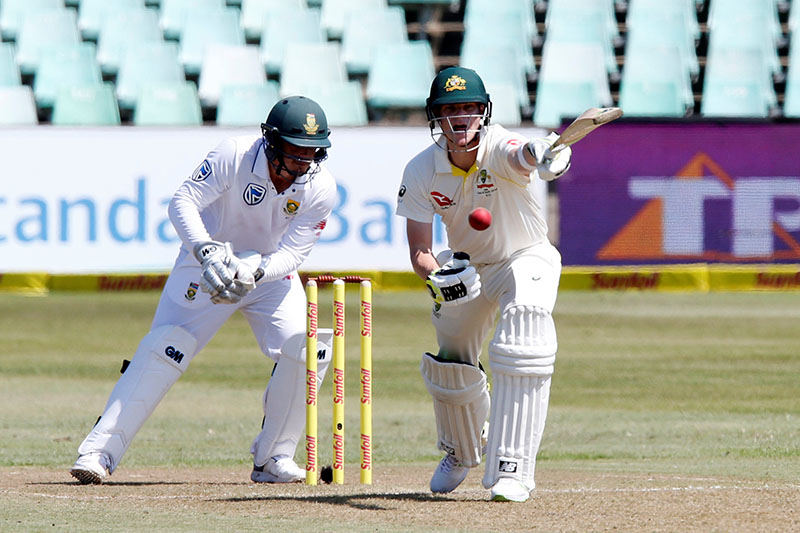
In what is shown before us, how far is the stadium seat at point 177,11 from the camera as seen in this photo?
718 inches

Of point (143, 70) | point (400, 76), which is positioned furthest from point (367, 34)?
point (143, 70)

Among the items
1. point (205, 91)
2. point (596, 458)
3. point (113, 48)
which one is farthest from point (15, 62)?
point (596, 458)

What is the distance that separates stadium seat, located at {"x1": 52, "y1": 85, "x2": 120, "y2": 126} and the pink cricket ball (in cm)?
1216

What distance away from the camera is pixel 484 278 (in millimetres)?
5227

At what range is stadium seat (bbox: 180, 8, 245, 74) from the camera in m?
17.8

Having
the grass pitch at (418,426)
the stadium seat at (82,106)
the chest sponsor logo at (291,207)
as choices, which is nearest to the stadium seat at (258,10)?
the stadium seat at (82,106)

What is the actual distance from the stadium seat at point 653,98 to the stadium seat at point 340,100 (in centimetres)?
342

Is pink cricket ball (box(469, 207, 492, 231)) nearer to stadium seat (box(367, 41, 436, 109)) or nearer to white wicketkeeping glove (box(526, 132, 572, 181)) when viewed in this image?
white wicketkeeping glove (box(526, 132, 572, 181))

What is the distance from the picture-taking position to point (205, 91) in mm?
17016

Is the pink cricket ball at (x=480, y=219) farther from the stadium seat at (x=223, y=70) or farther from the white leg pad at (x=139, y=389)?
the stadium seat at (x=223, y=70)

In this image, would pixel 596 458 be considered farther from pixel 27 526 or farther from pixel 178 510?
pixel 27 526

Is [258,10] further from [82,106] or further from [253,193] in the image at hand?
[253,193]

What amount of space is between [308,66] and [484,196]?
12.4 meters

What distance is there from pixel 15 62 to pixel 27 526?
13875 mm
